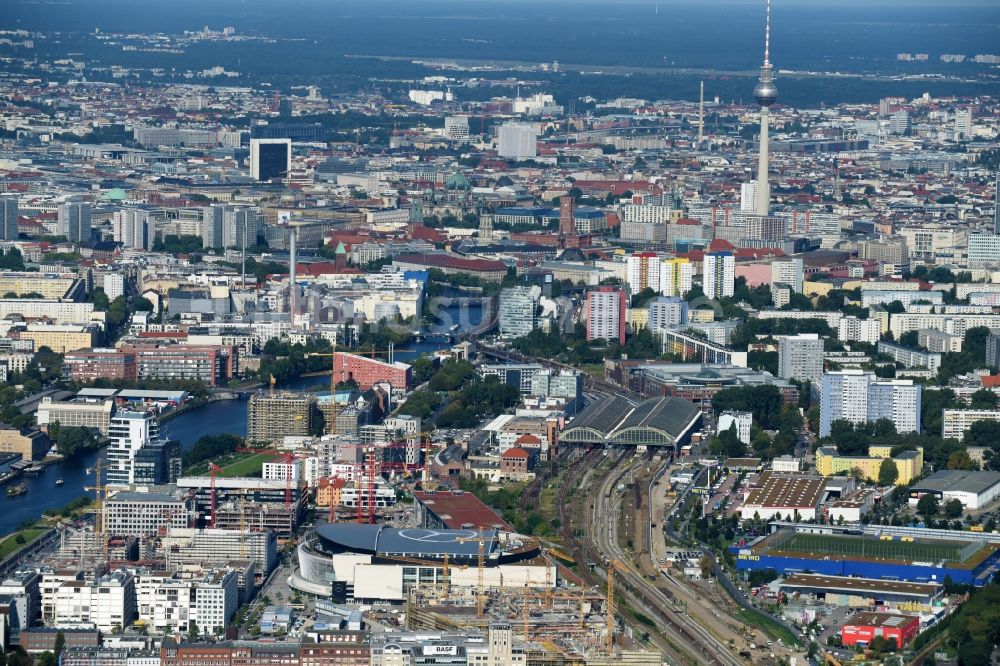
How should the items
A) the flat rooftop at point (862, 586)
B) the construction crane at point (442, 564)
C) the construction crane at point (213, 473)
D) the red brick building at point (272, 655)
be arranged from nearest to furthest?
the red brick building at point (272, 655) → the construction crane at point (442, 564) → the flat rooftop at point (862, 586) → the construction crane at point (213, 473)

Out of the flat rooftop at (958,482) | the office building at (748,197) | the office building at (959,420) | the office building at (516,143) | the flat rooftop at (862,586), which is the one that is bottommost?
the flat rooftop at (862,586)

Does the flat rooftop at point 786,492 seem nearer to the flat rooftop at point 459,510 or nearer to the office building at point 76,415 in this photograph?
the flat rooftop at point 459,510

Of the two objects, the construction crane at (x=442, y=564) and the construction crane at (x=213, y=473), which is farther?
the construction crane at (x=213, y=473)

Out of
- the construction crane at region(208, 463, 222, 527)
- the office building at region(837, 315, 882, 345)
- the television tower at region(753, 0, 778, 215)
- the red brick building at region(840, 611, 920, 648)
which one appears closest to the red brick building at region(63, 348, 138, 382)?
the construction crane at region(208, 463, 222, 527)

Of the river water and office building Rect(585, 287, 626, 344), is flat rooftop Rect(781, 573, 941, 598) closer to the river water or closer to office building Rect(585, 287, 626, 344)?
the river water

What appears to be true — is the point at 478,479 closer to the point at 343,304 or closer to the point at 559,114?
the point at 343,304

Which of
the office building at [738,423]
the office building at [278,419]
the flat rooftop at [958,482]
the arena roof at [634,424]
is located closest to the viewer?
the flat rooftop at [958,482]

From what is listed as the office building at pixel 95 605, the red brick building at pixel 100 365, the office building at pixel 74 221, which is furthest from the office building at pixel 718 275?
the office building at pixel 95 605
